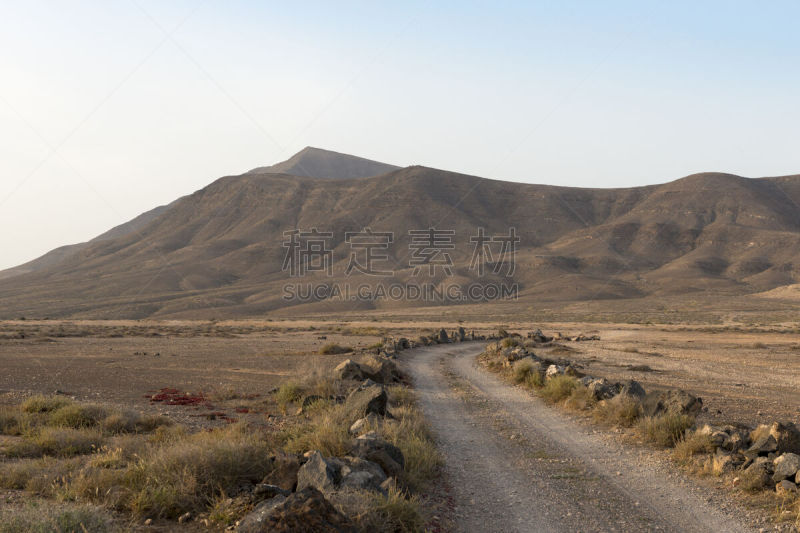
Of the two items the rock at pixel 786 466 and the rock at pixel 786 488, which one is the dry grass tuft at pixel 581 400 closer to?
the rock at pixel 786 466

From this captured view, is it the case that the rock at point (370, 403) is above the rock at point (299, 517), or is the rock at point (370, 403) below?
below

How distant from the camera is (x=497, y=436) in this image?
11016 mm

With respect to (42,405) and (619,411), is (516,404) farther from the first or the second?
(42,405)

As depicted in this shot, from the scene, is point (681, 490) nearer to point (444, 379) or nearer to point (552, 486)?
point (552, 486)

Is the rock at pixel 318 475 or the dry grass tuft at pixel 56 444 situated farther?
the dry grass tuft at pixel 56 444

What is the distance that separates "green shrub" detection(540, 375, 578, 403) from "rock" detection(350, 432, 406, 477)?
8575 millimetres

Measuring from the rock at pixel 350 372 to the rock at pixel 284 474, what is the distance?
10.7m

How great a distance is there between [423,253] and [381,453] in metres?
123

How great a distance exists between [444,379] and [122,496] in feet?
51.1

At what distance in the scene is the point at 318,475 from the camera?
6281 mm

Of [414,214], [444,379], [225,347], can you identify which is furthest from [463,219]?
[444,379]

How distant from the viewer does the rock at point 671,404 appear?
1080 cm

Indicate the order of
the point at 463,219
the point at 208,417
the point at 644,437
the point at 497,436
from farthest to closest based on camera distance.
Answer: the point at 463,219 < the point at 208,417 < the point at 497,436 < the point at 644,437

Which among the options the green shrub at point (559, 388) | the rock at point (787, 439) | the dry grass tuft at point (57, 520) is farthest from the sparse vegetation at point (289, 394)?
the rock at point (787, 439)
